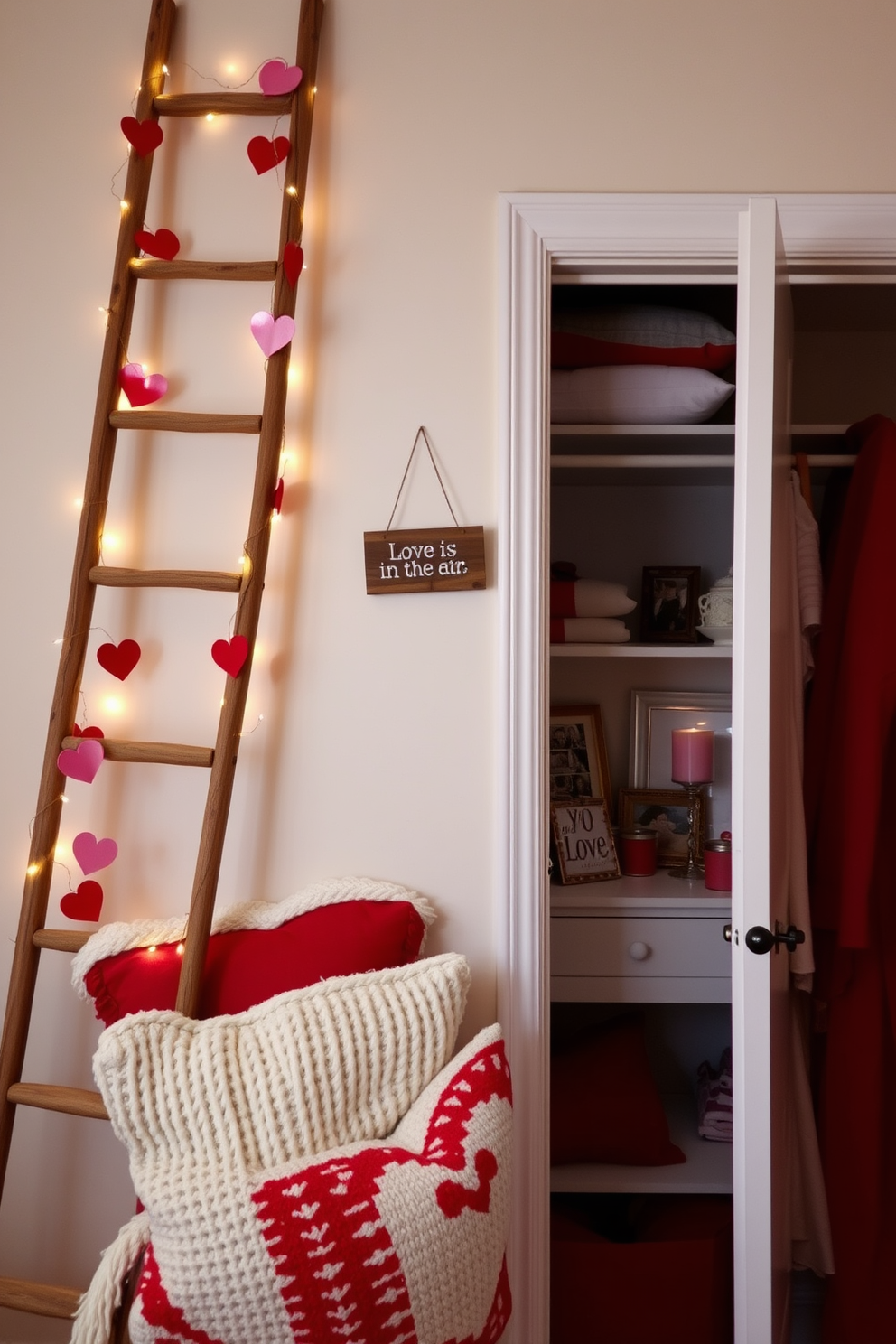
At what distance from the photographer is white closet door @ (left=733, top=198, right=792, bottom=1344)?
146 centimetres

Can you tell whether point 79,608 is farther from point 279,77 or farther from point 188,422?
point 279,77

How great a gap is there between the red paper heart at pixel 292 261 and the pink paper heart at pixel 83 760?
2.86 feet

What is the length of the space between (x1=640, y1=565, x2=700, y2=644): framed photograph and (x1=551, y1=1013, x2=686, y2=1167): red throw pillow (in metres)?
1.04

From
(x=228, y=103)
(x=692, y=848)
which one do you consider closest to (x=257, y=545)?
(x=228, y=103)

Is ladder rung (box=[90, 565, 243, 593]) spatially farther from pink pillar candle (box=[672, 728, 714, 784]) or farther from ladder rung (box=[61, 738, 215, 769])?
pink pillar candle (box=[672, 728, 714, 784])

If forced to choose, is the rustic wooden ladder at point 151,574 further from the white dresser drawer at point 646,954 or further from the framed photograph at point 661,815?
the framed photograph at point 661,815

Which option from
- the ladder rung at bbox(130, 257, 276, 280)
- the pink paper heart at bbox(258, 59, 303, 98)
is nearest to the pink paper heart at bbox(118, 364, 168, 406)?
the ladder rung at bbox(130, 257, 276, 280)

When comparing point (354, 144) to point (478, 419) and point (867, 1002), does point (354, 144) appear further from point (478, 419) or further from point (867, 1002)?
point (867, 1002)

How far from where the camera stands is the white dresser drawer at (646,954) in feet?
6.88

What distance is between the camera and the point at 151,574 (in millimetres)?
1615

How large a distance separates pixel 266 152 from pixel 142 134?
0.71 ft

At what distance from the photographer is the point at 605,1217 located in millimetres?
2312

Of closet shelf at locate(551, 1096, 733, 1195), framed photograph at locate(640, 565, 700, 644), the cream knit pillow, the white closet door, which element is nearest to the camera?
the cream knit pillow

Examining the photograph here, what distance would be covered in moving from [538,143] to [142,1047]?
1664mm
